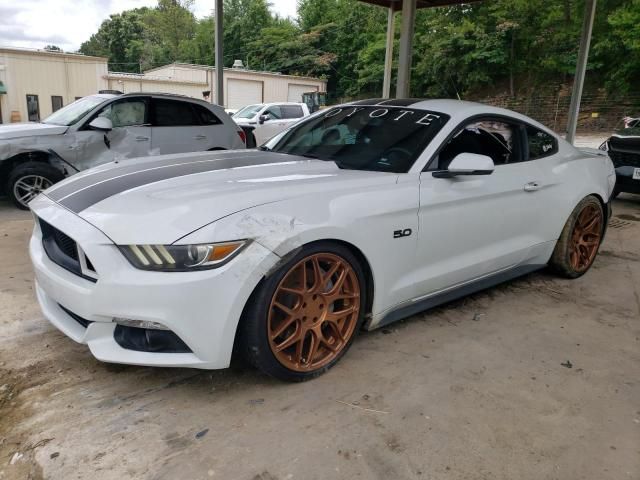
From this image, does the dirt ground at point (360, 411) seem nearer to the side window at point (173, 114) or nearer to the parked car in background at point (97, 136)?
the parked car in background at point (97, 136)

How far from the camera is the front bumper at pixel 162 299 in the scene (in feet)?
7.09

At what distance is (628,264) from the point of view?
5.05 meters

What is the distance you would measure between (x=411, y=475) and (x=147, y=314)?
1.26 m

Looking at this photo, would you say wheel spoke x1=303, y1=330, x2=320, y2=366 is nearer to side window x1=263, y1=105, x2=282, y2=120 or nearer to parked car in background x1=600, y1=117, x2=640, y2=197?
parked car in background x1=600, y1=117, x2=640, y2=197

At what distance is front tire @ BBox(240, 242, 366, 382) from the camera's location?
2365 mm

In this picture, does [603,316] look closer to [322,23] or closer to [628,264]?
[628,264]

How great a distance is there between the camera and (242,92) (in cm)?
3331

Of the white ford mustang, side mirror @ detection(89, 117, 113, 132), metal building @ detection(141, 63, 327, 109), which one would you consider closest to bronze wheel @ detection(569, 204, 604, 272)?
the white ford mustang

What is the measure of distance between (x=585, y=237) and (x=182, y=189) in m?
3.60

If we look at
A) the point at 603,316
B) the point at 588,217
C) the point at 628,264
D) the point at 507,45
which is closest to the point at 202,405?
the point at 603,316

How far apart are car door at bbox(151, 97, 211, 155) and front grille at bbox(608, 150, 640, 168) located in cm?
600

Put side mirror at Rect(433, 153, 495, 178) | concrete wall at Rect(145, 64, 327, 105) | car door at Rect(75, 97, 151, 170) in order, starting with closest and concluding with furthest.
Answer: side mirror at Rect(433, 153, 495, 178) → car door at Rect(75, 97, 151, 170) → concrete wall at Rect(145, 64, 327, 105)

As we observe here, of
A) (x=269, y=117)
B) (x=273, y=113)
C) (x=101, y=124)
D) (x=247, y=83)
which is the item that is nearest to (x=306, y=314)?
(x=101, y=124)

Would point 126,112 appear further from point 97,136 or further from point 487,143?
point 487,143
